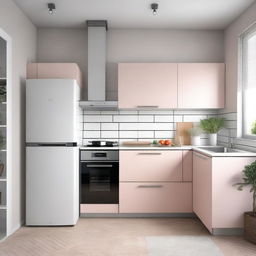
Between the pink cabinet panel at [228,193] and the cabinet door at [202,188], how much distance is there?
6 centimetres

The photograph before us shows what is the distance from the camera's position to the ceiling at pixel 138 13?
368 centimetres

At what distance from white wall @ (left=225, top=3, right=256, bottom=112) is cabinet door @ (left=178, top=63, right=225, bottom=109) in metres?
0.12

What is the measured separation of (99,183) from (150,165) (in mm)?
705

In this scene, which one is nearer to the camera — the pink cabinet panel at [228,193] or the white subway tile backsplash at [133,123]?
the pink cabinet panel at [228,193]

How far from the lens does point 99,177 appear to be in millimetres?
4066

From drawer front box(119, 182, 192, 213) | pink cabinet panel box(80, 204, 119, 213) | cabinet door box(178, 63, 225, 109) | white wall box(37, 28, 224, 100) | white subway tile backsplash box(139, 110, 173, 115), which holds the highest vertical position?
white wall box(37, 28, 224, 100)

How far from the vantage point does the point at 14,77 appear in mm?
3580

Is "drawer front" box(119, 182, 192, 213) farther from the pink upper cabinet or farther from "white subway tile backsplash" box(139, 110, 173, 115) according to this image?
the pink upper cabinet

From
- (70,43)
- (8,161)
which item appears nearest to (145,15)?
(70,43)

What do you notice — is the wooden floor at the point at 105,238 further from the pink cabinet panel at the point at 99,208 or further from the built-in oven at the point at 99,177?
the built-in oven at the point at 99,177

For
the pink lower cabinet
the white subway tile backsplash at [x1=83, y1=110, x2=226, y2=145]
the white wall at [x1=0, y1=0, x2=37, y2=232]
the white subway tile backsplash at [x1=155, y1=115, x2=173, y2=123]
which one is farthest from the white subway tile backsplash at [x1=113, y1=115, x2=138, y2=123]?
the pink lower cabinet

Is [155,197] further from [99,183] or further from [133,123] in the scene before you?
[133,123]

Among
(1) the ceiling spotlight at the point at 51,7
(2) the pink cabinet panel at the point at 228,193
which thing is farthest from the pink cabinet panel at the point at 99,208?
(1) the ceiling spotlight at the point at 51,7

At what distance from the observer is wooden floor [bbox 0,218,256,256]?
2980mm
